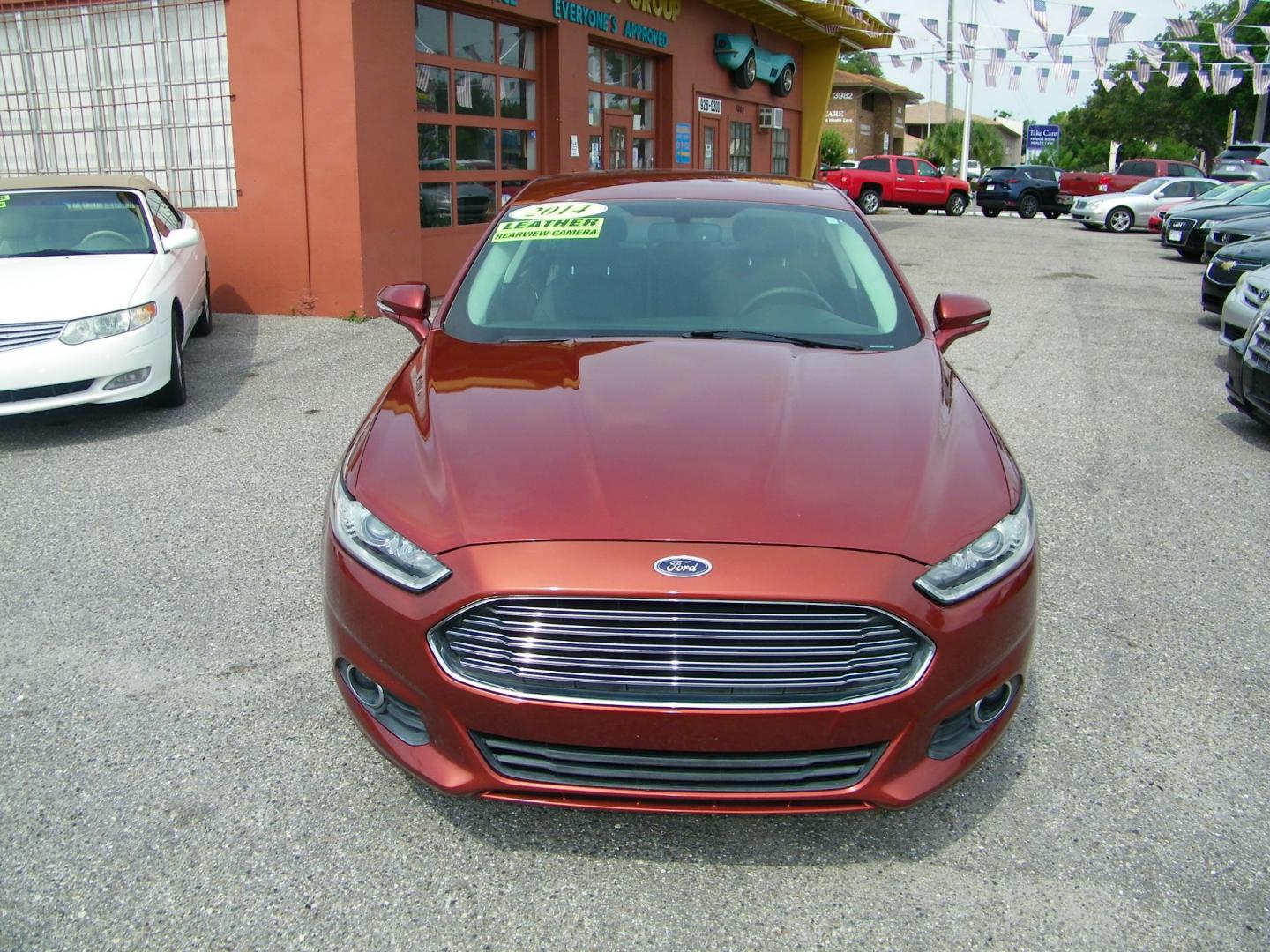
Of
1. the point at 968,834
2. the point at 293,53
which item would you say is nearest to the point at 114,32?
the point at 293,53

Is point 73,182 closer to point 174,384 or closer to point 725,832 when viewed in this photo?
point 174,384

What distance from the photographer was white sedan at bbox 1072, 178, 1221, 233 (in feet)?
87.5

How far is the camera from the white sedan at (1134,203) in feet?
87.5

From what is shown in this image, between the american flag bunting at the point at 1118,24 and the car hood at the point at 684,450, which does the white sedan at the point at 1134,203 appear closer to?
the american flag bunting at the point at 1118,24

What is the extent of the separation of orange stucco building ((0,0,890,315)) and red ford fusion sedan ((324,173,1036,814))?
7.82m

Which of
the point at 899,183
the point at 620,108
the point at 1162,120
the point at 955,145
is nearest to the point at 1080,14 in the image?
the point at 899,183

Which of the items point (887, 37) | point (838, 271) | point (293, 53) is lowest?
point (838, 271)

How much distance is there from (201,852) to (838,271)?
2.84 metres

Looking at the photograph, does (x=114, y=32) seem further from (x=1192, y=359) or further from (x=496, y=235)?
(x=1192, y=359)

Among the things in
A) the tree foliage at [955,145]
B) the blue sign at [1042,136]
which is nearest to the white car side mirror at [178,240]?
the tree foliage at [955,145]

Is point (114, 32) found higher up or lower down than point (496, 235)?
higher up

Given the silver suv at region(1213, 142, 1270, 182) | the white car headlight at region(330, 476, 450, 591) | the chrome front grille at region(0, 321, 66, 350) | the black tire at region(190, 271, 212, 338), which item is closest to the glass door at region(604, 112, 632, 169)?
the black tire at region(190, 271, 212, 338)

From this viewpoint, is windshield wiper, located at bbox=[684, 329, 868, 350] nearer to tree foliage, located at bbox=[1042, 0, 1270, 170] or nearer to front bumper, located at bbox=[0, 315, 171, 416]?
front bumper, located at bbox=[0, 315, 171, 416]

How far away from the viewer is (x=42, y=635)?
3926 mm
